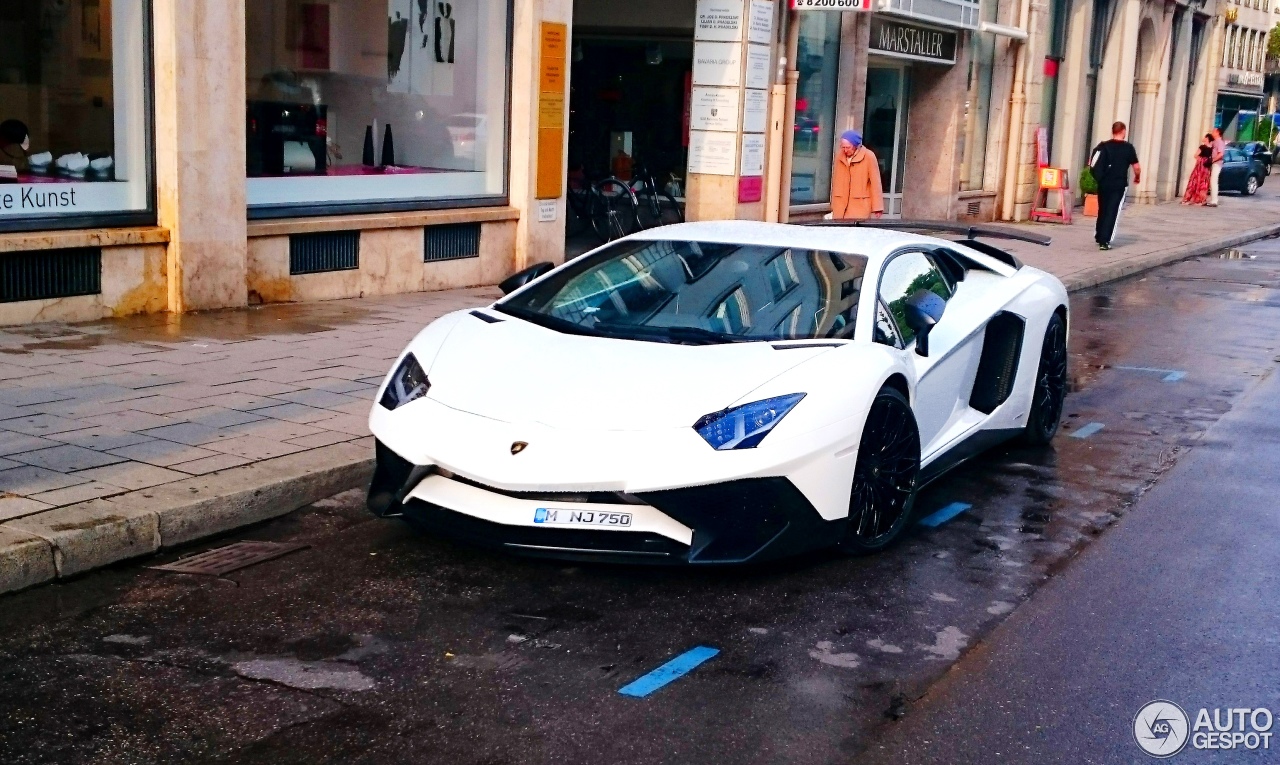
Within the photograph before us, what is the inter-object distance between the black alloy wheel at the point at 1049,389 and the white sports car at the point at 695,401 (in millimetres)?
766

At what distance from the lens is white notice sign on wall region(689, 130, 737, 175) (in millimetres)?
18094

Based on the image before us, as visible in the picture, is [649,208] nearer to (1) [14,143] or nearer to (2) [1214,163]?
(1) [14,143]

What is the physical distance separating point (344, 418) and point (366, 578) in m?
2.35

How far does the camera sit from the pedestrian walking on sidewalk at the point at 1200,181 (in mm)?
35044

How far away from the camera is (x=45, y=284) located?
33.5ft

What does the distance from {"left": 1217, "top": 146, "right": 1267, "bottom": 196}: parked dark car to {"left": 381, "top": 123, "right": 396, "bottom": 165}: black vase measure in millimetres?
34174

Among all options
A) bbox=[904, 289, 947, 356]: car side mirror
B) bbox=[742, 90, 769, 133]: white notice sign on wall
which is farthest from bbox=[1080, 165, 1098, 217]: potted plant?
bbox=[904, 289, 947, 356]: car side mirror

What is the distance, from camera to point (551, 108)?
575 inches

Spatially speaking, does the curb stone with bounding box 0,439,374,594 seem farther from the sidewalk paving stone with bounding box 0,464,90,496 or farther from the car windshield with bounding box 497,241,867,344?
the car windshield with bounding box 497,241,867,344

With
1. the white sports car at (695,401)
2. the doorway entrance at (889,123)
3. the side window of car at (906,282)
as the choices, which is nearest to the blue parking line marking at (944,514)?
the white sports car at (695,401)

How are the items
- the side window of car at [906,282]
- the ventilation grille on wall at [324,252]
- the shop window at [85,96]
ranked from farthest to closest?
the ventilation grille on wall at [324,252]
the shop window at [85,96]
the side window of car at [906,282]

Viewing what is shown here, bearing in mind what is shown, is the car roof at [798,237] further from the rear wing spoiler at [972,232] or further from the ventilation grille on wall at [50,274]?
the ventilation grille on wall at [50,274]

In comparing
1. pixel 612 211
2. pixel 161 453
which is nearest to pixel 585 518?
pixel 161 453

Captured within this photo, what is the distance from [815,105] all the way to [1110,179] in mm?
4590
